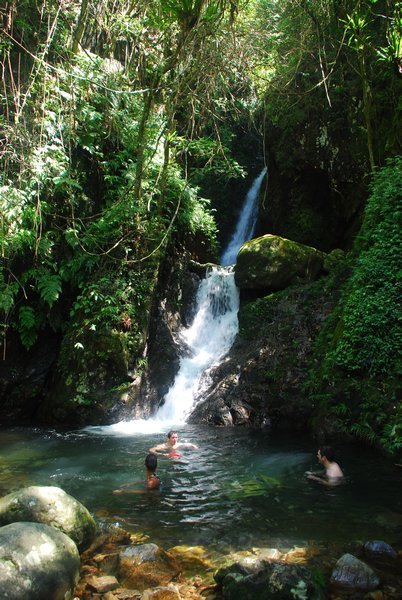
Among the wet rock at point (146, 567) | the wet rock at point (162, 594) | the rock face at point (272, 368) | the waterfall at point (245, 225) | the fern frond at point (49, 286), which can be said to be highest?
the waterfall at point (245, 225)

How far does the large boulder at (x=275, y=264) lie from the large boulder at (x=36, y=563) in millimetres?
8406

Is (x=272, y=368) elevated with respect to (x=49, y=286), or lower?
lower

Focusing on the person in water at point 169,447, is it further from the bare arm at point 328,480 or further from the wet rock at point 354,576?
the wet rock at point 354,576

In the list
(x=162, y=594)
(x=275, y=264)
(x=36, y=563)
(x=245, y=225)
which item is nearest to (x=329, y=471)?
(x=162, y=594)

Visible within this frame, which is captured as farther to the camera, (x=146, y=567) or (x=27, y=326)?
(x=27, y=326)

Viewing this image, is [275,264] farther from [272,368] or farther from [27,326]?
[27,326]

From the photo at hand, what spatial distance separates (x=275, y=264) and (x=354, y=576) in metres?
8.24

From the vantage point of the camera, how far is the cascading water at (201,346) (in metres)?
9.57

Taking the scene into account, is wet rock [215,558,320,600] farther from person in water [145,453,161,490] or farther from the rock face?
the rock face

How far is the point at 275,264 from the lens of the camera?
11.2m

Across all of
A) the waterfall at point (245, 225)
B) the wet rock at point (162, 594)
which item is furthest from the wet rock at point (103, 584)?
the waterfall at point (245, 225)

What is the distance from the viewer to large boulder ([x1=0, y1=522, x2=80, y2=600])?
3088mm

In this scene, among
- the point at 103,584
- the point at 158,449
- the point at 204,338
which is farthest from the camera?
the point at 204,338

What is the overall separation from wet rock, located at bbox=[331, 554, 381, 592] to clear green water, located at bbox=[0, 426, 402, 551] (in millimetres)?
616
